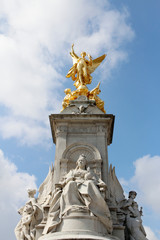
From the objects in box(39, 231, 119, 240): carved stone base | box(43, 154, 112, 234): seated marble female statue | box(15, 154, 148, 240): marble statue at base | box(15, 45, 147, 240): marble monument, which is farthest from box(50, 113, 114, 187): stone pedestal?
box(39, 231, 119, 240): carved stone base

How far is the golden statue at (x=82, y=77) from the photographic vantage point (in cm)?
1681

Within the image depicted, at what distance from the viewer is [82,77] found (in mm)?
17875

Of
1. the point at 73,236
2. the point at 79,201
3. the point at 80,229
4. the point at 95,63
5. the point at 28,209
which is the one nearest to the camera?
the point at 73,236

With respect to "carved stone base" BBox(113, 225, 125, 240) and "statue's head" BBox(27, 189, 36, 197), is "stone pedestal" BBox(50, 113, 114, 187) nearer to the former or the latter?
"statue's head" BBox(27, 189, 36, 197)

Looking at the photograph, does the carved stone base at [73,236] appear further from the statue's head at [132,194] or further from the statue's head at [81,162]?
the statue's head at [132,194]

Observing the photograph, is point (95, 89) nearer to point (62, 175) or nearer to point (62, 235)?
point (62, 175)

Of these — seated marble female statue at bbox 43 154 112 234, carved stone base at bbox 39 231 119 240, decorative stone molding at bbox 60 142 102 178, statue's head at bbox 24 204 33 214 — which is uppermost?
decorative stone molding at bbox 60 142 102 178

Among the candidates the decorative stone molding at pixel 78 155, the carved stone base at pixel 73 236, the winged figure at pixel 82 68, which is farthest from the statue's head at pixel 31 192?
the winged figure at pixel 82 68

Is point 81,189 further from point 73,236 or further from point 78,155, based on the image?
point 78,155

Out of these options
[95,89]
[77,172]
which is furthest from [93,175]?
[95,89]

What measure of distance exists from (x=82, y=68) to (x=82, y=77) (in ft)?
1.95

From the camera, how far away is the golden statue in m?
16.8

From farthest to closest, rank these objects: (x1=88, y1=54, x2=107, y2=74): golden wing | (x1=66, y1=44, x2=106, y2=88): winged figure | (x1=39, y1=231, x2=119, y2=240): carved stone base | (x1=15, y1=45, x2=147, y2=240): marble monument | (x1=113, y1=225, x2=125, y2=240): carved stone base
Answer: (x1=88, y1=54, x2=107, y2=74): golden wing
(x1=66, y1=44, x2=106, y2=88): winged figure
(x1=113, y1=225, x2=125, y2=240): carved stone base
(x1=15, y1=45, x2=147, y2=240): marble monument
(x1=39, y1=231, x2=119, y2=240): carved stone base

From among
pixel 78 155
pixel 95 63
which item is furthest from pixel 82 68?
pixel 78 155
